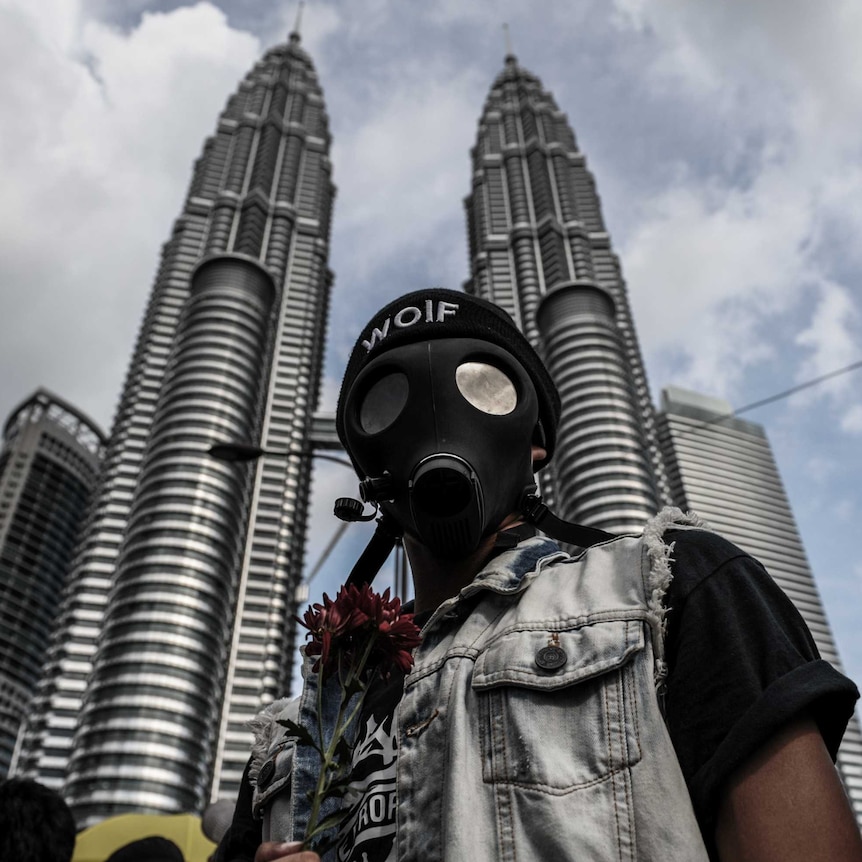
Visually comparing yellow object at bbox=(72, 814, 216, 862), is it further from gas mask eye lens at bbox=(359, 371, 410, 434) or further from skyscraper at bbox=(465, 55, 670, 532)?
skyscraper at bbox=(465, 55, 670, 532)

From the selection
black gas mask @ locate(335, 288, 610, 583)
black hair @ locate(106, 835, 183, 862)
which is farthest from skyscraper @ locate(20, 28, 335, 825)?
black gas mask @ locate(335, 288, 610, 583)

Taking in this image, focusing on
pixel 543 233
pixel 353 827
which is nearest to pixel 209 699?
pixel 543 233

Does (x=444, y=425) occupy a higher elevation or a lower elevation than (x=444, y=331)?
lower

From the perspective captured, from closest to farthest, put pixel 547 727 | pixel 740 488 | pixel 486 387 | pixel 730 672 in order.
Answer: pixel 730 672 → pixel 547 727 → pixel 486 387 → pixel 740 488

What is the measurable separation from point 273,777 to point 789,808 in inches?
56.5

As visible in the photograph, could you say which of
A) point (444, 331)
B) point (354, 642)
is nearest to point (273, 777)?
point (354, 642)

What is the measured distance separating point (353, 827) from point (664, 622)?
924 millimetres

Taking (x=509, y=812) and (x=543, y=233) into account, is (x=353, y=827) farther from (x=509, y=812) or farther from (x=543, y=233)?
(x=543, y=233)

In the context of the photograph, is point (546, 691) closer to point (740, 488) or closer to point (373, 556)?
point (373, 556)

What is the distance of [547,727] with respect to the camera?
5.46 ft

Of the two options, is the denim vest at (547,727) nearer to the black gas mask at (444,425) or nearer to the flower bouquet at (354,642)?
the flower bouquet at (354,642)

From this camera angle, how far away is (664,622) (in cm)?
171

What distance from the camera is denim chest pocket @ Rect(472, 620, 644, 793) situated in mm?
1598

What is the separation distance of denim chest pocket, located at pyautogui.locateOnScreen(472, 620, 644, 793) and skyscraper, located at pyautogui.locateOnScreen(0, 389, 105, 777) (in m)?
151
